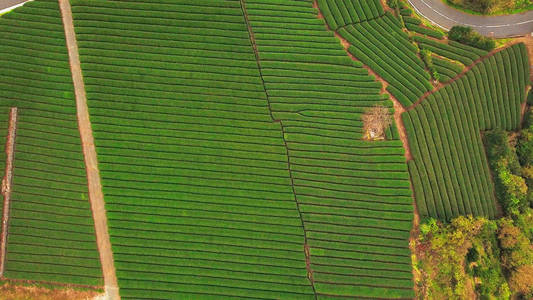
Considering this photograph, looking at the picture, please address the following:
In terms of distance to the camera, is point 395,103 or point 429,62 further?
point 429,62

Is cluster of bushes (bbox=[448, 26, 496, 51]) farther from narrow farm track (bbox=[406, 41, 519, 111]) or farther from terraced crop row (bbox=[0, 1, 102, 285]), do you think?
terraced crop row (bbox=[0, 1, 102, 285])

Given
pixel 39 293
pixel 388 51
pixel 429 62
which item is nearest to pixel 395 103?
pixel 388 51

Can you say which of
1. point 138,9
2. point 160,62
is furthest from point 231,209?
point 138,9

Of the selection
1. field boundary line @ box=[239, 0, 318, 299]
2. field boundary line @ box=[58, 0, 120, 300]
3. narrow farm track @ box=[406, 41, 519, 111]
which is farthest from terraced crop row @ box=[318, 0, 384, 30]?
field boundary line @ box=[58, 0, 120, 300]

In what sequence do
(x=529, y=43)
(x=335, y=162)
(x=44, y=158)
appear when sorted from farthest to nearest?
(x=529, y=43) → (x=335, y=162) → (x=44, y=158)

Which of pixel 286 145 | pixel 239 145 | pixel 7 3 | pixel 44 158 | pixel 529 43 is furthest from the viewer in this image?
pixel 529 43

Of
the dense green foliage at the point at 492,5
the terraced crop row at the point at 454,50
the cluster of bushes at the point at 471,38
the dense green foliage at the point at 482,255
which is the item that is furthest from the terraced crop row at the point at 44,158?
the dense green foliage at the point at 492,5

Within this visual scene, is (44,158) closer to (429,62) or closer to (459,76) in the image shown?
(429,62)
